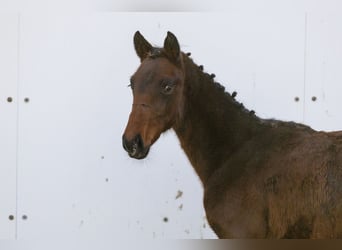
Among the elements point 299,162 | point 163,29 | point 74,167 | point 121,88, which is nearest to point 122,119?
point 121,88

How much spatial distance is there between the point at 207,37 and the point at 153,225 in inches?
45.9

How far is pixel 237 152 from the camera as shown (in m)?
2.29

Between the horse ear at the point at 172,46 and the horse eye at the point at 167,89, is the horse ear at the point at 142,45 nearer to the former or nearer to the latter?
the horse ear at the point at 172,46

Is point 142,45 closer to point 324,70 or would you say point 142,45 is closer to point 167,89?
point 167,89

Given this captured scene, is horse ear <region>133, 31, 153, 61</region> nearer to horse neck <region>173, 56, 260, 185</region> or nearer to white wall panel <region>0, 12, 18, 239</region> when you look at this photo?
horse neck <region>173, 56, 260, 185</region>

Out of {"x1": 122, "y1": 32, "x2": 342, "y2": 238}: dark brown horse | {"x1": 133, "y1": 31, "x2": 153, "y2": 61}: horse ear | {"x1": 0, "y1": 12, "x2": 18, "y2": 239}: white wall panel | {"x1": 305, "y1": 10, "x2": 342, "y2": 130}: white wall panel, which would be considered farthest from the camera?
{"x1": 0, "y1": 12, "x2": 18, "y2": 239}: white wall panel

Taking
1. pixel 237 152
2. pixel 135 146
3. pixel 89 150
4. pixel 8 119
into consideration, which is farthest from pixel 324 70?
pixel 8 119

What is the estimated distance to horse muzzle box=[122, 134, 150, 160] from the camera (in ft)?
7.02

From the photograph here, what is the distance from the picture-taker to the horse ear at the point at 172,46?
226 centimetres

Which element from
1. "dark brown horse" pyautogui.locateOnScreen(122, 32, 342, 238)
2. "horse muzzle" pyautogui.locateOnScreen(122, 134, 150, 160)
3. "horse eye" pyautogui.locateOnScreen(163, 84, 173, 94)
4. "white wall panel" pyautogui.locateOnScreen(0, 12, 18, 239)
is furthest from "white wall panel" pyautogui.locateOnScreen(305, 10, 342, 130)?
"white wall panel" pyautogui.locateOnScreen(0, 12, 18, 239)

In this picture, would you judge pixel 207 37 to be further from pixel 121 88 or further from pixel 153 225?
pixel 153 225

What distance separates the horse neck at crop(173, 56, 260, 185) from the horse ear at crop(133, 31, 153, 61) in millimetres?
199

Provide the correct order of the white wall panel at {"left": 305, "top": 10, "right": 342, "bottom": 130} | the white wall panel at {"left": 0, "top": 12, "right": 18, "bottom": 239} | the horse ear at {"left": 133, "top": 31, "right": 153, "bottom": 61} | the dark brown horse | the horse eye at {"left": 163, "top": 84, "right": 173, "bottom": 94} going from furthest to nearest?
the white wall panel at {"left": 0, "top": 12, "right": 18, "bottom": 239}
the white wall panel at {"left": 305, "top": 10, "right": 342, "bottom": 130}
the horse ear at {"left": 133, "top": 31, "right": 153, "bottom": 61}
the horse eye at {"left": 163, "top": 84, "right": 173, "bottom": 94}
the dark brown horse

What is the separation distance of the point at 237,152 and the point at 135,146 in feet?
1.61
